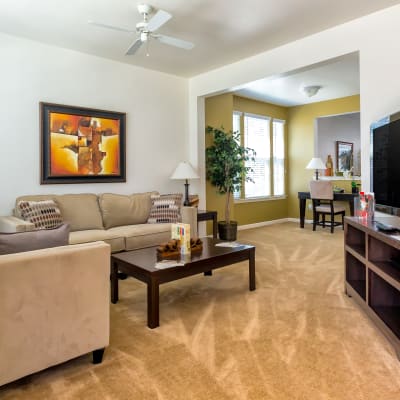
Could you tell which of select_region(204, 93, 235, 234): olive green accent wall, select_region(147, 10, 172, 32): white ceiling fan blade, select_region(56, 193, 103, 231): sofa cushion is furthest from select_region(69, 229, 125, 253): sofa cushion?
select_region(204, 93, 235, 234): olive green accent wall

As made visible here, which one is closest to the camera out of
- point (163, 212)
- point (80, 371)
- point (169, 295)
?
point (80, 371)

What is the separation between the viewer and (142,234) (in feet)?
12.2

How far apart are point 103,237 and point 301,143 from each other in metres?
5.43

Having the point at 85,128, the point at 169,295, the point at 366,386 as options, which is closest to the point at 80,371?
the point at 169,295

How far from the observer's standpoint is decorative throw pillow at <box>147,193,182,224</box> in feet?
14.0

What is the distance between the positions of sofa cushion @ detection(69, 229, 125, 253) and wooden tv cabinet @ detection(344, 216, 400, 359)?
7.22ft

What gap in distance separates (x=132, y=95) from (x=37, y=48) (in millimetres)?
1289

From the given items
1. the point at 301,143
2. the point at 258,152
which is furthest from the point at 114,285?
the point at 301,143

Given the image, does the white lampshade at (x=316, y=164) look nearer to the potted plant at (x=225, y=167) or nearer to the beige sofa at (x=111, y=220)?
the potted plant at (x=225, y=167)

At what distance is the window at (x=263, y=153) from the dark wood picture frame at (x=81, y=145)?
8.82 feet

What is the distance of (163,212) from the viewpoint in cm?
429

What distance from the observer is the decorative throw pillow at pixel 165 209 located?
4270 millimetres

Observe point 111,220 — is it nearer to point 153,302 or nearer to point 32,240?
point 153,302

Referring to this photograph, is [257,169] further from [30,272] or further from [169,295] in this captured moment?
[30,272]
